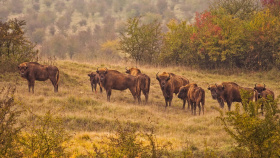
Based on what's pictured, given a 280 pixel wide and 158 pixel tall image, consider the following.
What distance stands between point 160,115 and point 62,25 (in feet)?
215

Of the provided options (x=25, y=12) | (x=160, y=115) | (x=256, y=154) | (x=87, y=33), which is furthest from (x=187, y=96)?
(x=25, y=12)

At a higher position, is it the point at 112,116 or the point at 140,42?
the point at 140,42

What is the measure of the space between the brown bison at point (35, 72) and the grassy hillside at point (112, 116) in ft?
1.93

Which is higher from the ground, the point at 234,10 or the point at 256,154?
the point at 234,10

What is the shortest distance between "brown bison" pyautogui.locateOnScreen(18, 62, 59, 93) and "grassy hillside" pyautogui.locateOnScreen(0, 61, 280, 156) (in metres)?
0.59

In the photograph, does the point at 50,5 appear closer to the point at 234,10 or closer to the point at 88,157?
the point at 234,10

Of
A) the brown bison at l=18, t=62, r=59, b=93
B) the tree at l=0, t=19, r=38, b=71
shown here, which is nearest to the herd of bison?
the brown bison at l=18, t=62, r=59, b=93

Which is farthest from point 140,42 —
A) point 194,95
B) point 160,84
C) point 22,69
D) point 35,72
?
point 194,95

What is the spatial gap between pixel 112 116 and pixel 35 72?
16.5 feet

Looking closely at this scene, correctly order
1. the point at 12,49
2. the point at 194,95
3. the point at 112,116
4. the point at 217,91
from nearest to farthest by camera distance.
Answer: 1. the point at 112,116
2. the point at 194,95
3. the point at 217,91
4. the point at 12,49

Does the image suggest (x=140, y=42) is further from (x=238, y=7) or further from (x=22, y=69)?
(x=22, y=69)

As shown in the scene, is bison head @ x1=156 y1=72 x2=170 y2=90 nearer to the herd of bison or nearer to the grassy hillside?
the herd of bison

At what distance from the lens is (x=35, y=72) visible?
51.0 feet

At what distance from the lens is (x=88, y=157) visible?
778 cm
